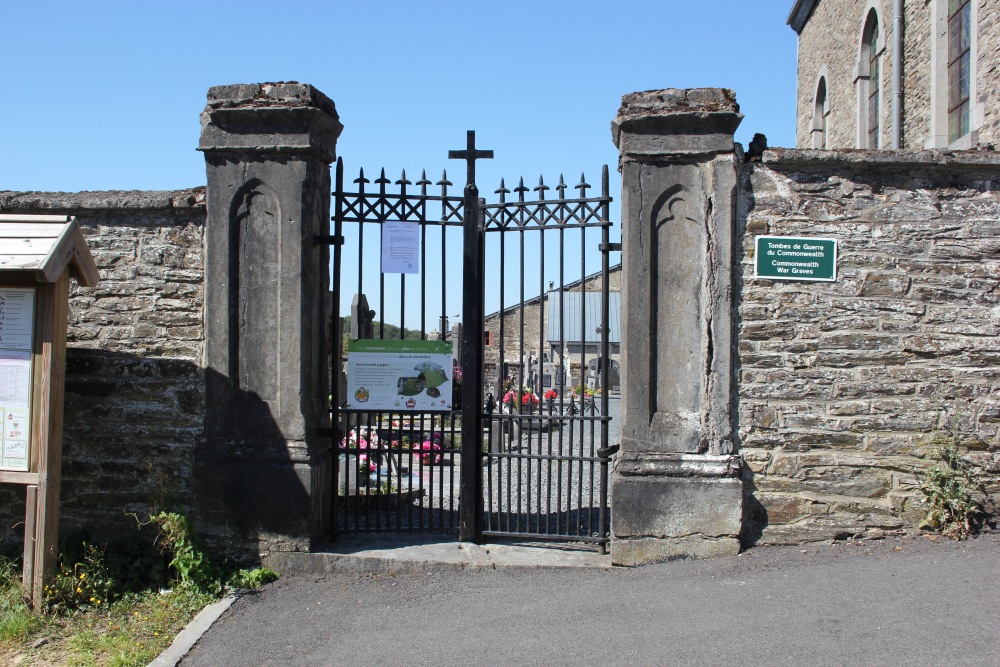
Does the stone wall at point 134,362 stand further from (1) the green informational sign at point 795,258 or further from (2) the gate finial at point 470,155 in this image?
(1) the green informational sign at point 795,258

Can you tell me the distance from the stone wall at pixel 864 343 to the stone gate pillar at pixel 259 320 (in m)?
2.78

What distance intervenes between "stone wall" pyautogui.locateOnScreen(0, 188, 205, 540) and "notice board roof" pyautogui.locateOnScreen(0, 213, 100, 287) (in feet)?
2.11

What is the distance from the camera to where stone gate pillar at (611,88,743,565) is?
493 cm

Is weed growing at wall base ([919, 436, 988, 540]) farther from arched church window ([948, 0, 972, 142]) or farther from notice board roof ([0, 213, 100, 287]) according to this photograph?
arched church window ([948, 0, 972, 142])

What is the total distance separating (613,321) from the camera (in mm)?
14062

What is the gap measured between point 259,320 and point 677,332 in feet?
8.77

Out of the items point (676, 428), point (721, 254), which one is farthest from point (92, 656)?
point (721, 254)

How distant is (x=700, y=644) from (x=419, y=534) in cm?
241

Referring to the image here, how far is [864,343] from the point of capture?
5.03m

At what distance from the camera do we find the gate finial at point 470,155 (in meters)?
5.34

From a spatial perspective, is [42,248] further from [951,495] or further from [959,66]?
[959,66]

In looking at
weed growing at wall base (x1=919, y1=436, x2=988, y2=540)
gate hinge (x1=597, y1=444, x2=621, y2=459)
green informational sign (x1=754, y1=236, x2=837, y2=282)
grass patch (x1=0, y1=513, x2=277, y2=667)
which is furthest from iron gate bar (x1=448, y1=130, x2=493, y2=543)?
weed growing at wall base (x1=919, y1=436, x2=988, y2=540)

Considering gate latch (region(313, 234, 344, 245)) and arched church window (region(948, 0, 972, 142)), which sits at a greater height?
arched church window (region(948, 0, 972, 142))

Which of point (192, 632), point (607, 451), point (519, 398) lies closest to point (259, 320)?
point (519, 398)
